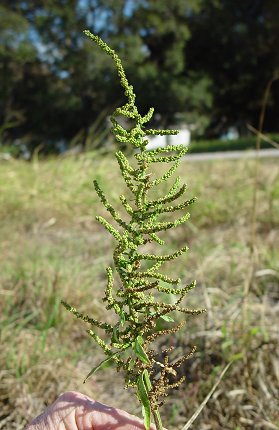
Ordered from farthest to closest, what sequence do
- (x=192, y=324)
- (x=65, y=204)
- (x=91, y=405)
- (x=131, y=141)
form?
(x=65, y=204) → (x=192, y=324) → (x=91, y=405) → (x=131, y=141)

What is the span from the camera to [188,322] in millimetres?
2207

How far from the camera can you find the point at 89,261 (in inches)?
126

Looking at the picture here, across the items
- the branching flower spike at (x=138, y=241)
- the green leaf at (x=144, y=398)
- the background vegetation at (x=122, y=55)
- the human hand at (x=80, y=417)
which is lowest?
the human hand at (x=80, y=417)

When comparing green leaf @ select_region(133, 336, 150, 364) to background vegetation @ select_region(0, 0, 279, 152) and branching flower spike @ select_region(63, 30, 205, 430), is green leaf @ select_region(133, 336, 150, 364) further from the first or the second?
background vegetation @ select_region(0, 0, 279, 152)

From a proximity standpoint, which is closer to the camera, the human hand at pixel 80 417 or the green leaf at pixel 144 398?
the green leaf at pixel 144 398

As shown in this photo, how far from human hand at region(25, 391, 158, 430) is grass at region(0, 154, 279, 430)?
1.75 feet

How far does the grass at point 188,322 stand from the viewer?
1859mm

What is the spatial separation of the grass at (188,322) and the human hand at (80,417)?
535 mm

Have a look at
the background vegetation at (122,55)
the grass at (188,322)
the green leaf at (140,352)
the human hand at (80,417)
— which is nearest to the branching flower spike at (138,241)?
the green leaf at (140,352)

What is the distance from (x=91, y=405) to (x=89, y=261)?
2.29m

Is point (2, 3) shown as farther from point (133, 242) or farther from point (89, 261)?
point (133, 242)

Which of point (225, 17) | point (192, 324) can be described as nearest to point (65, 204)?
point (192, 324)

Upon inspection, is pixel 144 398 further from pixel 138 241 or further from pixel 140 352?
pixel 138 241

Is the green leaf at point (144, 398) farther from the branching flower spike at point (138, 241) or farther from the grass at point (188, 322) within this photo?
the grass at point (188, 322)
